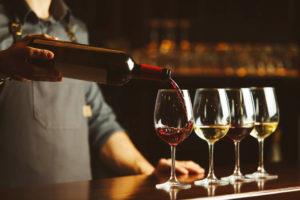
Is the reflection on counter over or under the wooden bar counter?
over

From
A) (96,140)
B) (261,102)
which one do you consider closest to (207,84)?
(96,140)

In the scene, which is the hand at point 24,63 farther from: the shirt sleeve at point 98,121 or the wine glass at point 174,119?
the shirt sleeve at point 98,121

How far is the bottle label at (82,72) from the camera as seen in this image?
1.16 meters

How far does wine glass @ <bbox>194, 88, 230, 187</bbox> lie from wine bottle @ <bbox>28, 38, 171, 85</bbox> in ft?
0.36

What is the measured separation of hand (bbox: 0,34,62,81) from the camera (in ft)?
3.77

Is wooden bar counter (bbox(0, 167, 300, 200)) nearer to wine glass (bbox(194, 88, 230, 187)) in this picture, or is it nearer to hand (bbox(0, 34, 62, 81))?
wine glass (bbox(194, 88, 230, 187))

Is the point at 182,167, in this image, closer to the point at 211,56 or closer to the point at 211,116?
the point at 211,116

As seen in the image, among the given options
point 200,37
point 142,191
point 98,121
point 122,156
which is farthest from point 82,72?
point 200,37

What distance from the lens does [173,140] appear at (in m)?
1.15

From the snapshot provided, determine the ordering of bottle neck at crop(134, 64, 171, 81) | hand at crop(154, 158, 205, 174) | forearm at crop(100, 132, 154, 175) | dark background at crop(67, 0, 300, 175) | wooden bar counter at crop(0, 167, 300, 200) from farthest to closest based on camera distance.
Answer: dark background at crop(67, 0, 300, 175) → forearm at crop(100, 132, 154, 175) → hand at crop(154, 158, 205, 174) → bottle neck at crop(134, 64, 171, 81) → wooden bar counter at crop(0, 167, 300, 200)

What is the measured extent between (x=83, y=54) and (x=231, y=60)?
354 cm

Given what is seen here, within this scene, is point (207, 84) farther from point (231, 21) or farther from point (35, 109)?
point (35, 109)

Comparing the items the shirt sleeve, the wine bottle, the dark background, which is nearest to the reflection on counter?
the dark background

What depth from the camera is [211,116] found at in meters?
1.17
